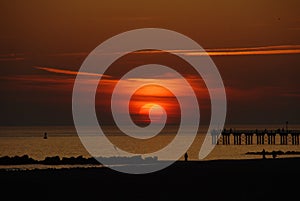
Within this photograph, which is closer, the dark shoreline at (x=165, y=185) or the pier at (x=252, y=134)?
the dark shoreline at (x=165, y=185)

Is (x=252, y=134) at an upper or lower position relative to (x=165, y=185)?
upper

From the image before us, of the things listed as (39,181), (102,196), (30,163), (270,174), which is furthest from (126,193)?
(30,163)

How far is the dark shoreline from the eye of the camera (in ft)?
70.0

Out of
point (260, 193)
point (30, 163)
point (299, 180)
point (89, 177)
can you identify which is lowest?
point (260, 193)

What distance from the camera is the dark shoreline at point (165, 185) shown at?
2134 cm

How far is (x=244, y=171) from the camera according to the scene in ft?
99.1

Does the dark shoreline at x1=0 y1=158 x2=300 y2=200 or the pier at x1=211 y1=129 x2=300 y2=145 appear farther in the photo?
the pier at x1=211 y1=129 x2=300 y2=145

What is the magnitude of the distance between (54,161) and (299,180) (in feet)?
127

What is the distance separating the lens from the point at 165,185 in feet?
81.4

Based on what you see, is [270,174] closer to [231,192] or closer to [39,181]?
[231,192]

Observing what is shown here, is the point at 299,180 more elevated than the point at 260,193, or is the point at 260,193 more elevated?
the point at 299,180

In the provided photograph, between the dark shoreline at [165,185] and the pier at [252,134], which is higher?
the pier at [252,134]

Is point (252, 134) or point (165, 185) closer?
point (165, 185)

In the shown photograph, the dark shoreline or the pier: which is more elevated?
the pier
